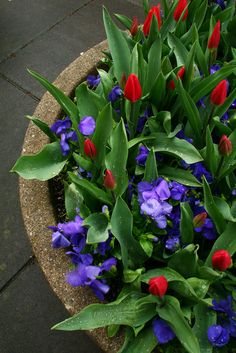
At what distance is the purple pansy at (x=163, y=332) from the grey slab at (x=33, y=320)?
0.85 m

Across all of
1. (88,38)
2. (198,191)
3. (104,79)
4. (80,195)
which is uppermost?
(104,79)

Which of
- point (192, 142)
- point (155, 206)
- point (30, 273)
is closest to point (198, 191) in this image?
point (192, 142)

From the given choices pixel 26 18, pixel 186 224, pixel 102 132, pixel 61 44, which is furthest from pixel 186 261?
pixel 26 18

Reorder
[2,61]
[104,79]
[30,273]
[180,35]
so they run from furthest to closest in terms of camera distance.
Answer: [2,61] < [30,273] < [180,35] < [104,79]

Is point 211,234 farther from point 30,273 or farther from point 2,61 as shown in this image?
point 2,61

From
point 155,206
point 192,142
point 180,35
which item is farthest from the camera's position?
point 180,35

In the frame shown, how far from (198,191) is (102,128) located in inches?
13.7

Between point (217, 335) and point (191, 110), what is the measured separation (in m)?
0.62

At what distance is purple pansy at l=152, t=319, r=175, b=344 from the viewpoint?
1.03 m

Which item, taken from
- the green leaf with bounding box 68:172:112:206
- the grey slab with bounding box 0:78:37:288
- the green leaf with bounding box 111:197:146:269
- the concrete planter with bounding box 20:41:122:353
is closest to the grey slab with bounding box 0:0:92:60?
the grey slab with bounding box 0:78:37:288

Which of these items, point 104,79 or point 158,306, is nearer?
point 158,306

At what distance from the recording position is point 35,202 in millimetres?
1396

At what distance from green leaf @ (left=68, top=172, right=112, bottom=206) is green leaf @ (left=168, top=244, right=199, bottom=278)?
234 millimetres

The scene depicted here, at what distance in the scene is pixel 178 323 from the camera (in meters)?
0.96
